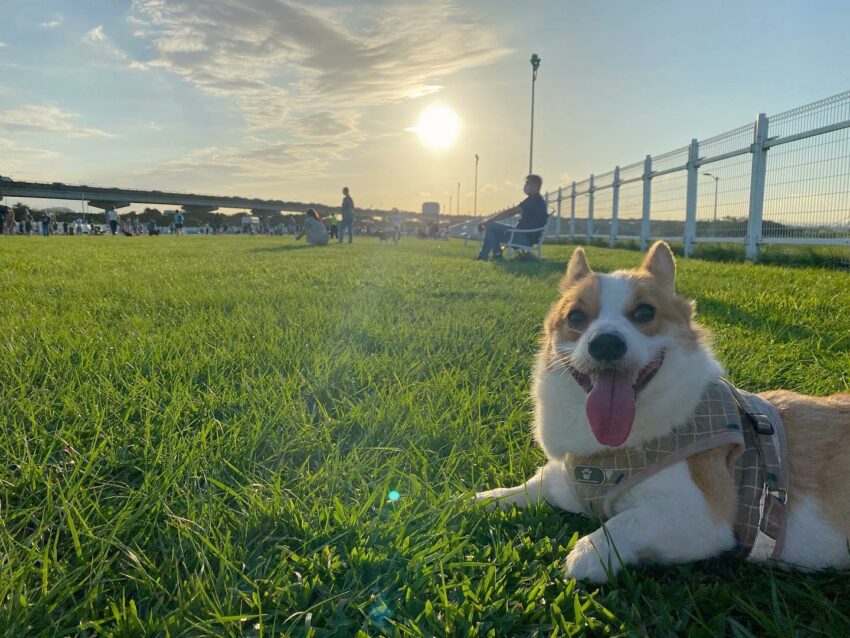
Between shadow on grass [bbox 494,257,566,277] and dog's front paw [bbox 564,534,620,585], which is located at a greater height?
shadow on grass [bbox 494,257,566,277]

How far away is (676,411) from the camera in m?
2.02

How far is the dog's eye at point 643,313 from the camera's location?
2.20 m

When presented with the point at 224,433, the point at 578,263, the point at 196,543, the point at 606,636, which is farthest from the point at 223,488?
the point at 578,263

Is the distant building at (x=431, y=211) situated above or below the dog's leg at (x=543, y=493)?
above

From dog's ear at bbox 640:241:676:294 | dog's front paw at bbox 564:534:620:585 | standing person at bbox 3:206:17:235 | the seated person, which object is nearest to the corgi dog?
dog's front paw at bbox 564:534:620:585

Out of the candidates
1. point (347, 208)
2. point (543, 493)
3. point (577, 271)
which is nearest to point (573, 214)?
point (347, 208)

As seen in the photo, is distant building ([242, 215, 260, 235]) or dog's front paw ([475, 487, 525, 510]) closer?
dog's front paw ([475, 487, 525, 510])

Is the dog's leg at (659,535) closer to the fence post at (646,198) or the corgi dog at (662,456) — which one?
the corgi dog at (662,456)

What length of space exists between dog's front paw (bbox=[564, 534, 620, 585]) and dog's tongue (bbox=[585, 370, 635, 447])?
36 cm

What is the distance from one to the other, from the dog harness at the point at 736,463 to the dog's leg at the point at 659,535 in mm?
72

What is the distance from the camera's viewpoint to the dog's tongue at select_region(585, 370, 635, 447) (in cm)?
196

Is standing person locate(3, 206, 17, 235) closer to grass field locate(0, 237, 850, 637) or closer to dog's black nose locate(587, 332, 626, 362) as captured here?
grass field locate(0, 237, 850, 637)

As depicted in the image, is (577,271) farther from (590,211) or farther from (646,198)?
(590,211)

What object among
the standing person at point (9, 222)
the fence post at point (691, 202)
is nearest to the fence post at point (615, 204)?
the fence post at point (691, 202)
